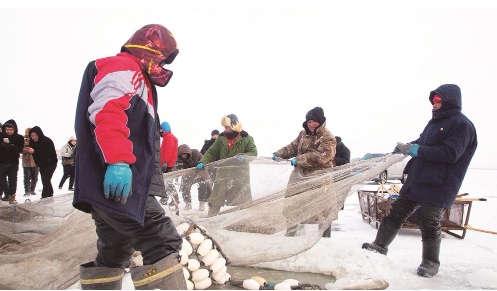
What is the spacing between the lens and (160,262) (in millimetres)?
1750

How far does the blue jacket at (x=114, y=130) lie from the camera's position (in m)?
1.64

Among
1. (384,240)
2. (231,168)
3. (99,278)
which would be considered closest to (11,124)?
(231,168)

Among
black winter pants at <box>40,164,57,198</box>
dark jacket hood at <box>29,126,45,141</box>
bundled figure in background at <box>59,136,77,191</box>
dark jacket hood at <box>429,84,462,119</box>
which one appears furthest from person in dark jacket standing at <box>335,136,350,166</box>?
bundled figure in background at <box>59,136,77,191</box>

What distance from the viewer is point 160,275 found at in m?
1.75

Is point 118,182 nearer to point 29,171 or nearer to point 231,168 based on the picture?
point 231,168

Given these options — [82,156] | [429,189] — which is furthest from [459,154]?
[82,156]

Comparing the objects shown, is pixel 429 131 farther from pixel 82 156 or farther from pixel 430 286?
pixel 82 156

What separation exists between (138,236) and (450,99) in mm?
2829

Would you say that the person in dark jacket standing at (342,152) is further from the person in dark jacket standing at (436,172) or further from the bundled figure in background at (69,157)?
the bundled figure in background at (69,157)

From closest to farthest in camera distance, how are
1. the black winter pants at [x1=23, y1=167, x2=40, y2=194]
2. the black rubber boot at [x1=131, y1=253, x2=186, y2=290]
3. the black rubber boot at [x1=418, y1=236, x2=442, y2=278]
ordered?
the black rubber boot at [x1=131, y1=253, x2=186, y2=290], the black rubber boot at [x1=418, y1=236, x2=442, y2=278], the black winter pants at [x1=23, y1=167, x2=40, y2=194]

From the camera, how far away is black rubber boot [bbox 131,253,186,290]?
175cm

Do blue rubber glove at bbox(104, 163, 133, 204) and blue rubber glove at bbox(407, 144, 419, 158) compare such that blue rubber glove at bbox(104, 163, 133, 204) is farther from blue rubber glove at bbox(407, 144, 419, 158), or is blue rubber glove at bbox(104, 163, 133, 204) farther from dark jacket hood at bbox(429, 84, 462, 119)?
dark jacket hood at bbox(429, 84, 462, 119)

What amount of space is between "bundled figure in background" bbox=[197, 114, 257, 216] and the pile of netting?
6 cm

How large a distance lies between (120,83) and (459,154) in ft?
9.00
